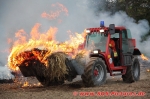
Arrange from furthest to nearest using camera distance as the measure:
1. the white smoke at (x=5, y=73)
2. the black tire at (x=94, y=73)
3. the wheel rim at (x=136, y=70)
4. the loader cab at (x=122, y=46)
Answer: the wheel rim at (x=136, y=70)
the loader cab at (x=122, y=46)
the white smoke at (x=5, y=73)
the black tire at (x=94, y=73)

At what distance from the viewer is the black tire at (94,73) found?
1100 centimetres

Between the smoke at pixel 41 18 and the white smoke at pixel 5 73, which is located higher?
the smoke at pixel 41 18

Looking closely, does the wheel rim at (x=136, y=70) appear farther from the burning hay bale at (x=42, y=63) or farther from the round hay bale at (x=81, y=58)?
the burning hay bale at (x=42, y=63)

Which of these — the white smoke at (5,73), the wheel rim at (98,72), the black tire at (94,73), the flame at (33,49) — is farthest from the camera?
the white smoke at (5,73)

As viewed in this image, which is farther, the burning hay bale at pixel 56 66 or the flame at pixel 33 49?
the burning hay bale at pixel 56 66

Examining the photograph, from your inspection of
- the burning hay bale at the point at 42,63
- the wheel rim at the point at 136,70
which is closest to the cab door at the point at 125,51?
the wheel rim at the point at 136,70

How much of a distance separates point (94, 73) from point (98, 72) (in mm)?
315

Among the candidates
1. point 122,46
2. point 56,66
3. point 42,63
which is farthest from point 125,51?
point 42,63

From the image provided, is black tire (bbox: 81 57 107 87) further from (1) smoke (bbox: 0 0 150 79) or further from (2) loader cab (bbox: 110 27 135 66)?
(1) smoke (bbox: 0 0 150 79)

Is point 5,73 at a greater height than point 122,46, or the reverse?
point 122,46

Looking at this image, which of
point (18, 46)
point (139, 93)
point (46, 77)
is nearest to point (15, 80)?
point (46, 77)

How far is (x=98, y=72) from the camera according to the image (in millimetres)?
11750

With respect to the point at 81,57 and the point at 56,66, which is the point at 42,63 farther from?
the point at 81,57

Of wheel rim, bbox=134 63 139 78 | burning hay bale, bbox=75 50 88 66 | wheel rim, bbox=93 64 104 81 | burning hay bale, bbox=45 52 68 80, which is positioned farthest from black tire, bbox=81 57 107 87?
wheel rim, bbox=134 63 139 78
